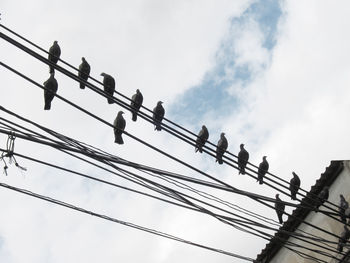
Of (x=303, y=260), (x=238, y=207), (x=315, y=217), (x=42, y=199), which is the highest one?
(x=315, y=217)

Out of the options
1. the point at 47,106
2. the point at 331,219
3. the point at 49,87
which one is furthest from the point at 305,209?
the point at 49,87

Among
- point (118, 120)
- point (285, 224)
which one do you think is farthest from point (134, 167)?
point (285, 224)

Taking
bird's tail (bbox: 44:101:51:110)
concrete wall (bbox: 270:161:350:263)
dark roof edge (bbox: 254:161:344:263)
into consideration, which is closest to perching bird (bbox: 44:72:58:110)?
bird's tail (bbox: 44:101:51:110)

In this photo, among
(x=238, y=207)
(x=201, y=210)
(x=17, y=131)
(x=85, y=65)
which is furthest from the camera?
(x=85, y=65)

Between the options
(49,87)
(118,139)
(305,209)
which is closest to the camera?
(49,87)

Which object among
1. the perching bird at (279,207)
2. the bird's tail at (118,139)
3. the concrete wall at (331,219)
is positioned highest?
the concrete wall at (331,219)

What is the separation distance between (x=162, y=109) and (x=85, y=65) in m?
2.28

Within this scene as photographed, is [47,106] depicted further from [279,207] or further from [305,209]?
[305,209]

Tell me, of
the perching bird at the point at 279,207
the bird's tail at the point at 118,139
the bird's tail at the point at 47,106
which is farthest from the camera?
the bird's tail at the point at 118,139

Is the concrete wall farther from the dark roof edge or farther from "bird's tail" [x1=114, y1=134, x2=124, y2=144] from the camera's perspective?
"bird's tail" [x1=114, y1=134, x2=124, y2=144]

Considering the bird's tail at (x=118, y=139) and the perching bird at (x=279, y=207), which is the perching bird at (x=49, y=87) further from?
the perching bird at (x=279, y=207)

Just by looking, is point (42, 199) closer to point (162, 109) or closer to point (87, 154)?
point (87, 154)

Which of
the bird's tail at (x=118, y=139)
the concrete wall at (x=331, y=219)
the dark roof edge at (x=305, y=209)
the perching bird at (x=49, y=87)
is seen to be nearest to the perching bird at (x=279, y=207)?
the dark roof edge at (x=305, y=209)

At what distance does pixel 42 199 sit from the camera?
6336 millimetres
